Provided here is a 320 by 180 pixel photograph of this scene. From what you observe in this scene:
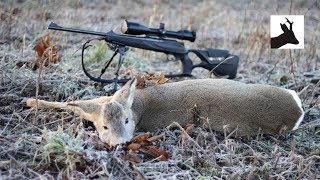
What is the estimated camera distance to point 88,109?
440 cm

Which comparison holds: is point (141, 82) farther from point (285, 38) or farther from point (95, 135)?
point (285, 38)

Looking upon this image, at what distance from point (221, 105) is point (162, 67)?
2798 millimetres

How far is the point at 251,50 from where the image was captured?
838 centimetres

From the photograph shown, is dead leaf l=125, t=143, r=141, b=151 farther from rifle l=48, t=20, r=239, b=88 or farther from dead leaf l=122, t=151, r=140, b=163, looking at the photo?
rifle l=48, t=20, r=239, b=88

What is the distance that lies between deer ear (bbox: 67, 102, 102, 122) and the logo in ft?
11.2

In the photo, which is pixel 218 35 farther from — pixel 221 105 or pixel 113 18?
pixel 221 105

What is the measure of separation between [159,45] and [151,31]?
0.61ft

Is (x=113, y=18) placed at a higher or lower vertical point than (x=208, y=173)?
higher

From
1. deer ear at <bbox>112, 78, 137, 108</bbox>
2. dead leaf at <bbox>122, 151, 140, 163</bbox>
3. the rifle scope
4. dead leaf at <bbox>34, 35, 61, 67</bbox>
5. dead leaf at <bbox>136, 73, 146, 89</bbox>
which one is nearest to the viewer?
dead leaf at <bbox>122, 151, 140, 163</bbox>

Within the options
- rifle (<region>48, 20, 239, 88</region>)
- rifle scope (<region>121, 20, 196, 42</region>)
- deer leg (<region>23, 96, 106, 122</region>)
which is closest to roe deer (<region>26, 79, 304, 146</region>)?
deer leg (<region>23, 96, 106, 122</region>)

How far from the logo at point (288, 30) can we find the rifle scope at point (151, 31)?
157cm

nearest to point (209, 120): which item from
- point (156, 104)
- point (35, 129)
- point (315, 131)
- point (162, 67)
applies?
point (156, 104)

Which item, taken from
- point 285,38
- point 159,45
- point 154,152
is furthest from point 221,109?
point 285,38

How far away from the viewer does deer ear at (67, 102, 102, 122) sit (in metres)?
4.34
